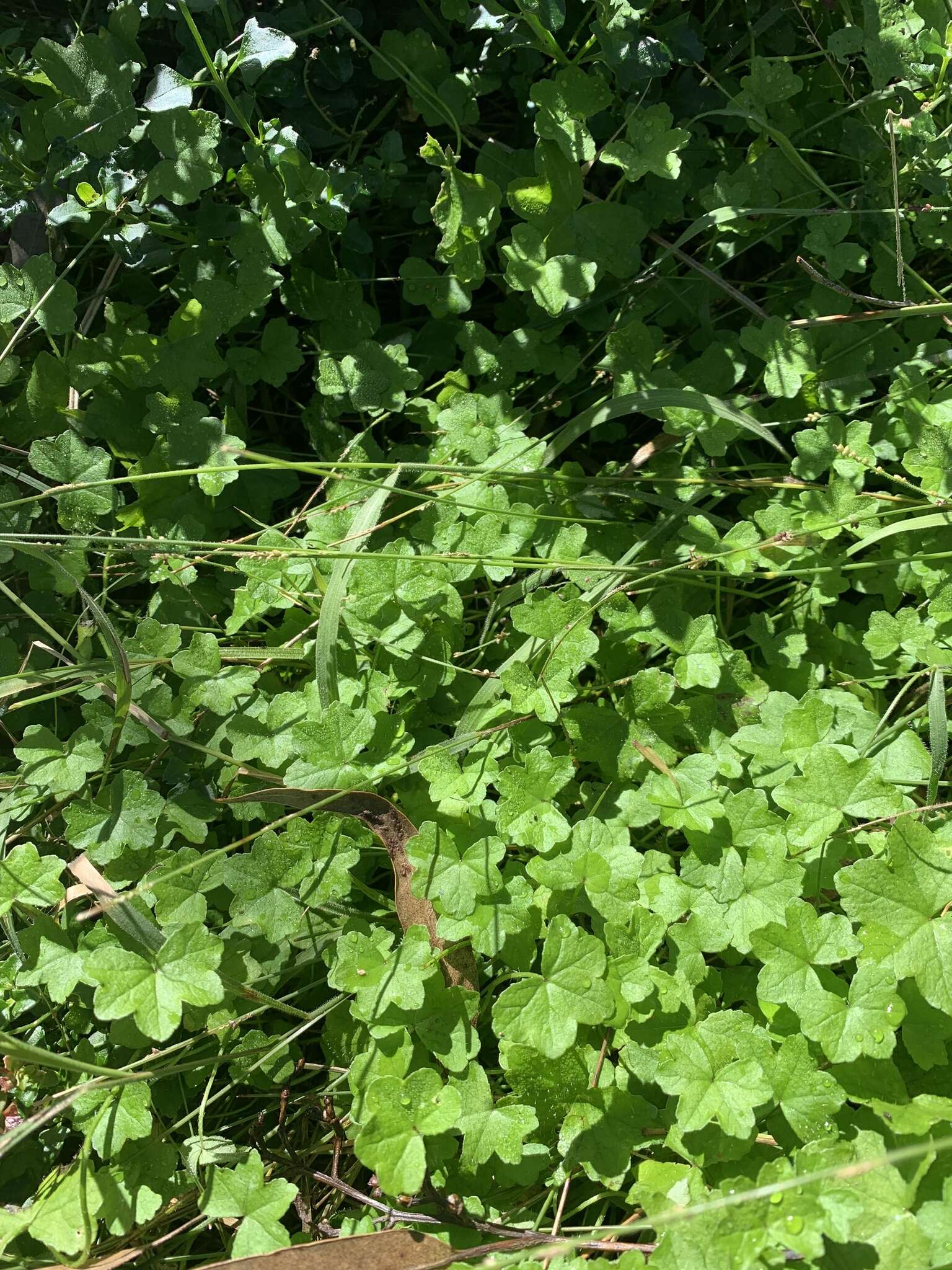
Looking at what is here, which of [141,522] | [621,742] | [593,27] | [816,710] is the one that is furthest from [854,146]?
[141,522]

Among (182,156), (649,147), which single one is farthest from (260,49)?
(649,147)

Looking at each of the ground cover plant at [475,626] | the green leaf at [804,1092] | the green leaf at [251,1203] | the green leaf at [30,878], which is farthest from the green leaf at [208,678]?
the green leaf at [804,1092]

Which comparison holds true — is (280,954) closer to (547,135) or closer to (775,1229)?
(775,1229)

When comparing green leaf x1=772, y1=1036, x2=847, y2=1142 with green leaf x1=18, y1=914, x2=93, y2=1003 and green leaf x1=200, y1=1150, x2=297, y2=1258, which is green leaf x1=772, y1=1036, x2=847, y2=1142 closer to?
green leaf x1=200, y1=1150, x2=297, y2=1258

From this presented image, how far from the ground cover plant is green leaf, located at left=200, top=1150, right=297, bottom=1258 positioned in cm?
1

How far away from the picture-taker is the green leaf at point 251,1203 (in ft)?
5.21

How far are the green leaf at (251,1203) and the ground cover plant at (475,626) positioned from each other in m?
0.01

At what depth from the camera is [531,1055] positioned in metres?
1.57

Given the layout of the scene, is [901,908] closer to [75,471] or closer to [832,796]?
[832,796]

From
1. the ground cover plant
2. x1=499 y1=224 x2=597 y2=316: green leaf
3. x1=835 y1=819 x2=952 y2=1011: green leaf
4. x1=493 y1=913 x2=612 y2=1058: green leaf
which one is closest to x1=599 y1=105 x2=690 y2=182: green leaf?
the ground cover plant

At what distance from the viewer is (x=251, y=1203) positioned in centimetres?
164

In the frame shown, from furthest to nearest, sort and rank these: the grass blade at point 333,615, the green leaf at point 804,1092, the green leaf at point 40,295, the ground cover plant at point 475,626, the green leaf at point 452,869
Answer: the green leaf at point 40,295 < the grass blade at point 333,615 < the green leaf at point 452,869 < the ground cover plant at point 475,626 < the green leaf at point 804,1092

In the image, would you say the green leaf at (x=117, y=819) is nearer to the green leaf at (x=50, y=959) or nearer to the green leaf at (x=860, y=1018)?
the green leaf at (x=50, y=959)

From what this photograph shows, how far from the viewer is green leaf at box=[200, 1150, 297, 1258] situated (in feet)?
5.21
